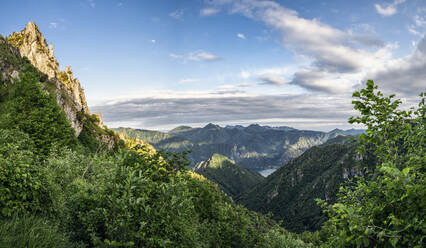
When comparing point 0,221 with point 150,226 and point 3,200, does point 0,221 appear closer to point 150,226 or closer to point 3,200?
point 3,200

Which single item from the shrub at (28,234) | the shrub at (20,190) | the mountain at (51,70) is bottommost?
the shrub at (28,234)

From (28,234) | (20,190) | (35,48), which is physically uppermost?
(35,48)

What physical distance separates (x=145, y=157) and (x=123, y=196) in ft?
14.4

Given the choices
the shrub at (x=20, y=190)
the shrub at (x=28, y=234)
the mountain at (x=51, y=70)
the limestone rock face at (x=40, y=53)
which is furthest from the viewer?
the limestone rock face at (x=40, y=53)

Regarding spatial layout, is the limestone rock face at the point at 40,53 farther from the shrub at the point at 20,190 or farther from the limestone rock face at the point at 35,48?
the shrub at the point at 20,190

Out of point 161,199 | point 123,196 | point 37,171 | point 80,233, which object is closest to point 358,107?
point 161,199

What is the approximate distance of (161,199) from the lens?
26.8 ft

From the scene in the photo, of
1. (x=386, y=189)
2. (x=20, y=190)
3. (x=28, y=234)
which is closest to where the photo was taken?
(x=386, y=189)

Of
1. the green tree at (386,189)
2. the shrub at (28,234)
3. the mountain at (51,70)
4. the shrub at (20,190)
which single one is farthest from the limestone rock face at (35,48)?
the green tree at (386,189)

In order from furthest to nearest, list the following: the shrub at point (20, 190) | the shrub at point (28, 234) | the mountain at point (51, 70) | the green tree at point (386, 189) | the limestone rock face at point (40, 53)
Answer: the limestone rock face at point (40, 53) < the mountain at point (51, 70) < the shrub at point (20, 190) < the shrub at point (28, 234) < the green tree at point (386, 189)

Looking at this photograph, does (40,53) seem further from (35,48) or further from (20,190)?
(20,190)

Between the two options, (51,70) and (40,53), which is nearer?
(51,70)

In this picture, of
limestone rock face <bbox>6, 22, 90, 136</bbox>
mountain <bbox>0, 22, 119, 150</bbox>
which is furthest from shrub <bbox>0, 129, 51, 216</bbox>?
limestone rock face <bbox>6, 22, 90, 136</bbox>

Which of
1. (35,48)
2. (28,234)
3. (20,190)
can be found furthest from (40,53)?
(28,234)
